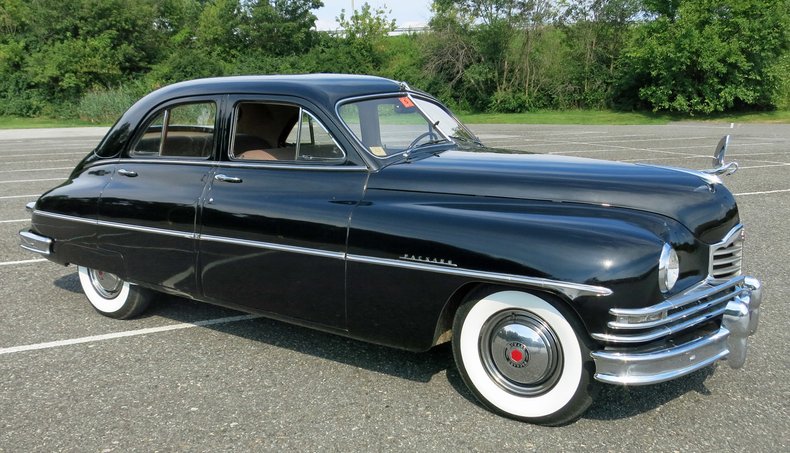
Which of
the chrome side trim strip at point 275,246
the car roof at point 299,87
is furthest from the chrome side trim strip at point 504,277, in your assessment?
the car roof at point 299,87

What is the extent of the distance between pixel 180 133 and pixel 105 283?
1.37 meters

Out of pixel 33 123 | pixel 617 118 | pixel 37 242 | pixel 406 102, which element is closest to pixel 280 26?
pixel 33 123

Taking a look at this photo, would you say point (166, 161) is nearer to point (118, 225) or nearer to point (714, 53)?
point (118, 225)

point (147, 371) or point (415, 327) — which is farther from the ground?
point (415, 327)

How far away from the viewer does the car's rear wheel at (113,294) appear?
4.86 metres

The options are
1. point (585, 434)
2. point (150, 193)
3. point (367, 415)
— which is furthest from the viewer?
point (150, 193)

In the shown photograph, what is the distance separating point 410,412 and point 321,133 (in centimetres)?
171

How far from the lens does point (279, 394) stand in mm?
3662

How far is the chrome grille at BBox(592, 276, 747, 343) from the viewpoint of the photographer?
2.91 meters

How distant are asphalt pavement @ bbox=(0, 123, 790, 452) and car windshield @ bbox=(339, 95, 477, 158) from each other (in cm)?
135

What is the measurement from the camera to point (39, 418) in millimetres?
3432

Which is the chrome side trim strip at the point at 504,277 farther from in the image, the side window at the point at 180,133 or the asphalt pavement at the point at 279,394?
the side window at the point at 180,133

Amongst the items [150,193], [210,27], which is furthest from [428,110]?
[210,27]

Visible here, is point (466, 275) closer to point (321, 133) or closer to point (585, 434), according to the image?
point (585, 434)
